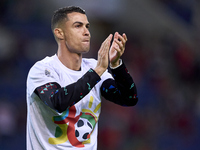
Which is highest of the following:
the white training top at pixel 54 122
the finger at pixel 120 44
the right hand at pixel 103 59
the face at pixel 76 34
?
the face at pixel 76 34

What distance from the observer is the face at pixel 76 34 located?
2217mm

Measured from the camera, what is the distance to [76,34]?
7.29 ft

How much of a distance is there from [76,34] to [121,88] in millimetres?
493

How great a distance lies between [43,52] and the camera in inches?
181

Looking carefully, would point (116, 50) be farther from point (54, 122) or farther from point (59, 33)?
point (54, 122)

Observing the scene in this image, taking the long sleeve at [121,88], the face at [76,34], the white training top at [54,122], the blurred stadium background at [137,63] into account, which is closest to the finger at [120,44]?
the long sleeve at [121,88]

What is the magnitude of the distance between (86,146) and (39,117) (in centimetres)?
38

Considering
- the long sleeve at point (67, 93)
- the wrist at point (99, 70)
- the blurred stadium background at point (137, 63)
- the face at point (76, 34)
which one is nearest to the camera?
the long sleeve at point (67, 93)

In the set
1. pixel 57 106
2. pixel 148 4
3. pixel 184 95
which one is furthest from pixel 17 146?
pixel 148 4

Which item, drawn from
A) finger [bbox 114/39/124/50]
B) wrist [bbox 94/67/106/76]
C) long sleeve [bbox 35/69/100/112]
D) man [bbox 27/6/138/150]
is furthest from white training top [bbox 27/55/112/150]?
finger [bbox 114/39/124/50]

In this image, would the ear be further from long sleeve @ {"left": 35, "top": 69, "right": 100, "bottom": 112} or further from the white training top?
long sleeve @ {"left": 35, "top": 69, "right": 100, "bottom": 112}

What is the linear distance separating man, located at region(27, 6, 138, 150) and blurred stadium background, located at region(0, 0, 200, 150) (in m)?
2.00

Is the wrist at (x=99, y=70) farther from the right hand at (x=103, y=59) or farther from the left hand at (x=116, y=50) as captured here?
the left hand at (x=116, y=50)

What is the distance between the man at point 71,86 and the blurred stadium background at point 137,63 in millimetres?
1996
